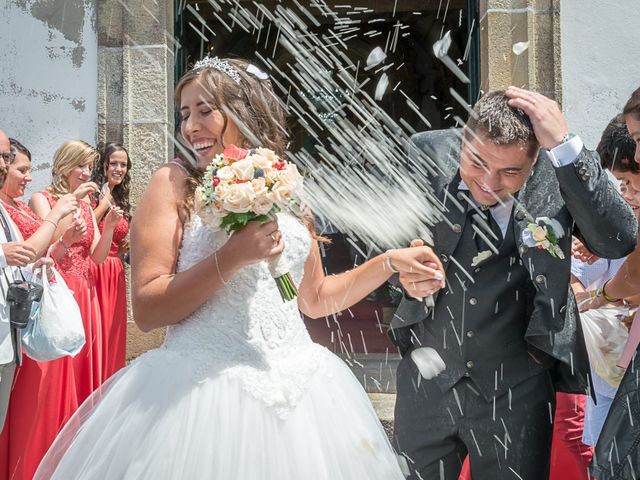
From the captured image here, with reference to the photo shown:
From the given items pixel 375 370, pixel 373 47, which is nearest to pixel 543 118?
pixel 375 370

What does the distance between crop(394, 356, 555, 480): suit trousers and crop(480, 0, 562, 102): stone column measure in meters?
3.67

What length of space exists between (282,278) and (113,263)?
3.28m

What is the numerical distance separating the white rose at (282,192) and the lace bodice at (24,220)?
2.51 metres

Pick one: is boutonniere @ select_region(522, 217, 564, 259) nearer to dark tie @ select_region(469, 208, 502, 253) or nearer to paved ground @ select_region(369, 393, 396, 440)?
dark tie @ select_region(469, 208, 502, 253)

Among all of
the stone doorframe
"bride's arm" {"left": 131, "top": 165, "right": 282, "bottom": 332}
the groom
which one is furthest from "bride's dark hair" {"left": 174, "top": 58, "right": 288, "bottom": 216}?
the stone doorframe

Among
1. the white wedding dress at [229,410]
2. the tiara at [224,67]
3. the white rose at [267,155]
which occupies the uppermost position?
the tiara at [224,67]

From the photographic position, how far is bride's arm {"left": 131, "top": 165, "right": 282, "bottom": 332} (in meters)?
2.07

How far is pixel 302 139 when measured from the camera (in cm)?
1331

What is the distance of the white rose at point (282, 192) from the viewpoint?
2.10 metres

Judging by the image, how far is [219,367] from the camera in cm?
214

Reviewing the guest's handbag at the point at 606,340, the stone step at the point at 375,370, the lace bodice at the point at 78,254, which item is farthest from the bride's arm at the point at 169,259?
the stone step at the point at 375,370

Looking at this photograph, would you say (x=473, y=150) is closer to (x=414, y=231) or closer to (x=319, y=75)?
(x=414, y=231)

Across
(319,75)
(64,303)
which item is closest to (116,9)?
(64,303)

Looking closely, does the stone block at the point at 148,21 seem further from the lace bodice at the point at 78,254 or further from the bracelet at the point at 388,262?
the bracelet at the point at 388,262
